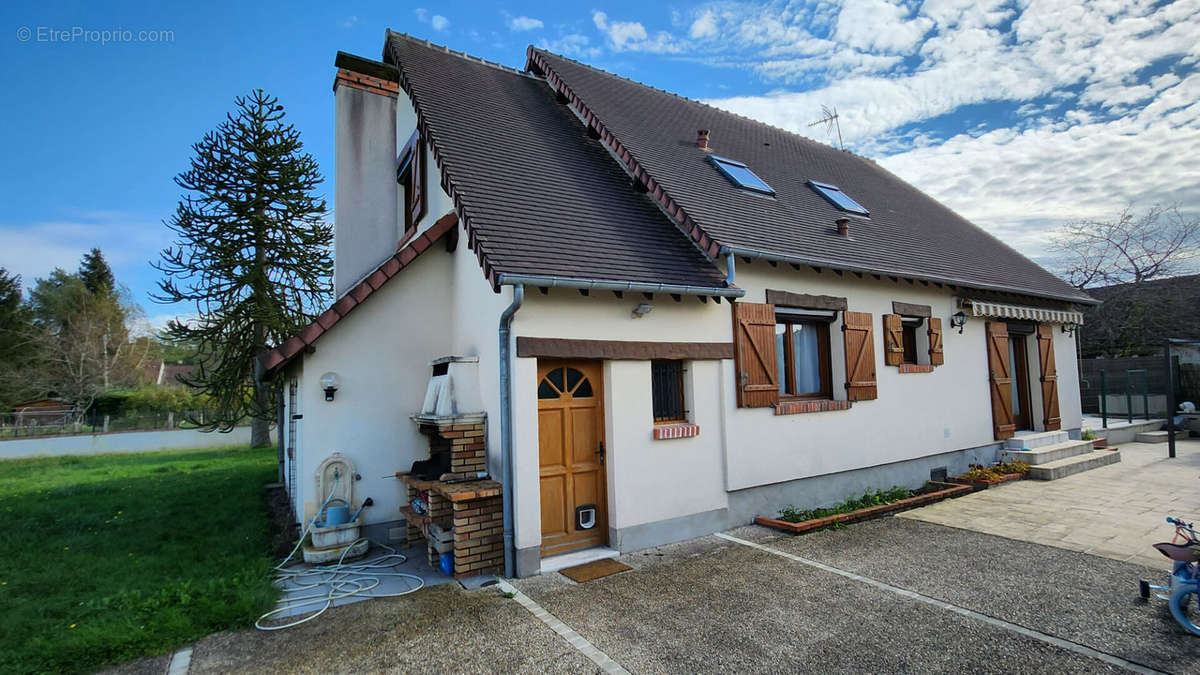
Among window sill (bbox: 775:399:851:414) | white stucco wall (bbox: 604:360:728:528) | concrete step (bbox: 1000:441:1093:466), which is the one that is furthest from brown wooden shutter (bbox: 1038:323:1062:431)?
white stucco wall (bbox: 604:360:728:528)

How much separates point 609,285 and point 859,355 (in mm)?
4933

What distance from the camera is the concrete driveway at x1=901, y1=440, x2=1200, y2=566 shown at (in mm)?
6168

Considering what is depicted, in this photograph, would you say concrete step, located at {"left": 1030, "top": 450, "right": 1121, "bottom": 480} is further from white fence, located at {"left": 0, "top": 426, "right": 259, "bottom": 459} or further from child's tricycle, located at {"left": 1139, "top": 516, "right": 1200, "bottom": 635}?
white fence, located at {"left": 0, "top": 426, "right": 259, "bottom": 459}

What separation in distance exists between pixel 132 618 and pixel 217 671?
1.43 metres

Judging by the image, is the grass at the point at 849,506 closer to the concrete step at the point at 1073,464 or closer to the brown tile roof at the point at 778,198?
the concrete step at the point at 1073,464

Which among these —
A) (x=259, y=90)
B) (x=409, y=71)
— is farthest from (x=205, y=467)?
(x=409, y=71)

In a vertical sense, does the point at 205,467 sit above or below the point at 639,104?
below

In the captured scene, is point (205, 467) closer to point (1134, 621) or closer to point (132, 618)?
point (132, 618)

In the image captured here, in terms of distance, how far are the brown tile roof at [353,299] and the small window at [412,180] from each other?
6.23ft

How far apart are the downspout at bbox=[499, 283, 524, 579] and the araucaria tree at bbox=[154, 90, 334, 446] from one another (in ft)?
38.8

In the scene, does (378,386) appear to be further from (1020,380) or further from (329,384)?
(1020,380)

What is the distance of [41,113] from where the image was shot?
11234mm

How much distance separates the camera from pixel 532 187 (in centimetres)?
741

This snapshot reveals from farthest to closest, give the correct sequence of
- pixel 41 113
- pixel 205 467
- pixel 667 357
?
pixel 205 467
pixel 41 113
pixel 667 357
